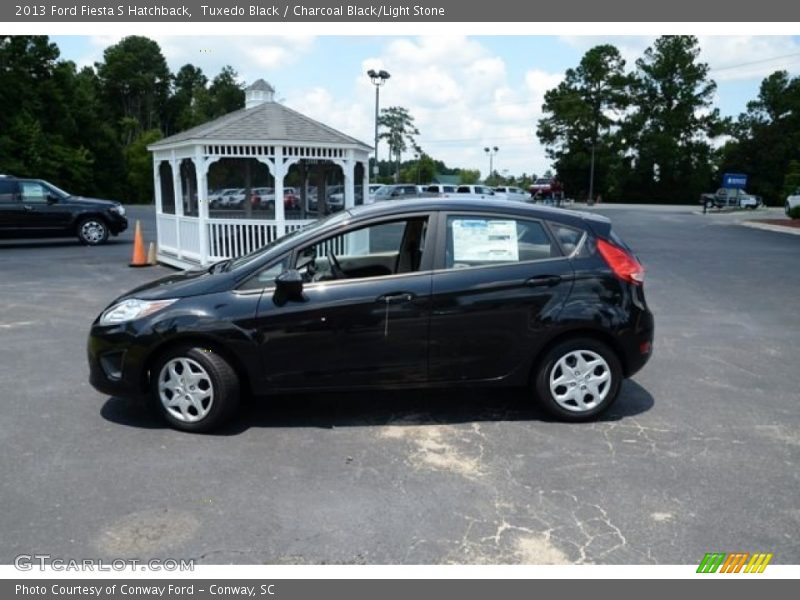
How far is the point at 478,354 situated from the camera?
4918mm

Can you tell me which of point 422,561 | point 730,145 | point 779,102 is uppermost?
point 779,102

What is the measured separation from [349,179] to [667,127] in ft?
210

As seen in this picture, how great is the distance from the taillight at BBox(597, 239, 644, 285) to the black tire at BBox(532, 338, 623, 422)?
547 mm

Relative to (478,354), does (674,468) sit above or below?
below

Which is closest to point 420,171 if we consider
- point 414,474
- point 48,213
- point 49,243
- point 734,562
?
point 49,243

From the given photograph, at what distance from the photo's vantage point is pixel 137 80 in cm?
7806

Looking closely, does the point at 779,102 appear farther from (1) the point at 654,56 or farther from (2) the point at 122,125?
(2) the point at 122,125

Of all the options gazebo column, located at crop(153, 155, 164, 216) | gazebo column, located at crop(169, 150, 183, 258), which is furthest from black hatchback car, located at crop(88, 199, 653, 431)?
gazebo column, located at crop(153, 155, 164, 216)

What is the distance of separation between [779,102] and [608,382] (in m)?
82.6

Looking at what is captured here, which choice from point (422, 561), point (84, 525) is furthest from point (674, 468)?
point (84, 525)

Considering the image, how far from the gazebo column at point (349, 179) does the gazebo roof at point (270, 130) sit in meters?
0.34

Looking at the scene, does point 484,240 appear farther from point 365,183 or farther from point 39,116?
point 39,116

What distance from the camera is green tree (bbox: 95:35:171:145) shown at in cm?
7662

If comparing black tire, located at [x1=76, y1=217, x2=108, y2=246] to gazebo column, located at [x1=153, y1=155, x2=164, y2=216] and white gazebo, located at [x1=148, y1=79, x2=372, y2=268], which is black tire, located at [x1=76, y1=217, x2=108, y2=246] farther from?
white gazebo, located at [x1=148, y1=79, x2=372, y2=268]
